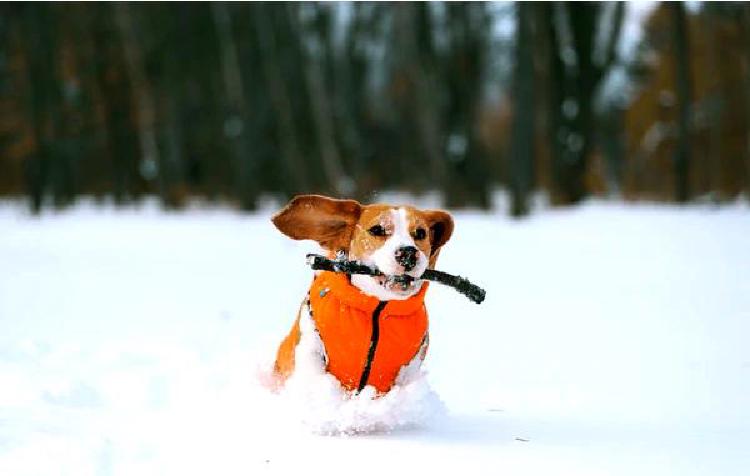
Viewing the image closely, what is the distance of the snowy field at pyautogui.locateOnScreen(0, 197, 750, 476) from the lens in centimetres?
365

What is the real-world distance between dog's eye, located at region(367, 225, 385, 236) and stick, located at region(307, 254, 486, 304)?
15cm

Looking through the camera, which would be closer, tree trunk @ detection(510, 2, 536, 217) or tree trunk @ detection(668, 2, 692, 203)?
tree trunk @ detection(510, 2, 536, 217)

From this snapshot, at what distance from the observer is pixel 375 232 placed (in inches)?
160

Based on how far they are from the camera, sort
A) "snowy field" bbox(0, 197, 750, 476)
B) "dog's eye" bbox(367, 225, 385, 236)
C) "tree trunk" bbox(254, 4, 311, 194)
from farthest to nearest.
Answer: "tree trunk" bbox(254, 4, 311, 194) → "dog's eye" bbox(367, 225, 385, 236) → "snowy field" bbox(0, 197, 750, 476)

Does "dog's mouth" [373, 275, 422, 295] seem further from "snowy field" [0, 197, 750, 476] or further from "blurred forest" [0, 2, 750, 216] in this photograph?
"blurred forest" [0, 2, 750, 216]

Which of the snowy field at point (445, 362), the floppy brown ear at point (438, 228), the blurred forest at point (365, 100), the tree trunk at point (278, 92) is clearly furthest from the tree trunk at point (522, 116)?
the floppy brown ear at point (438, 228)

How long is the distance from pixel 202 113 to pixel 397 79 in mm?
8846

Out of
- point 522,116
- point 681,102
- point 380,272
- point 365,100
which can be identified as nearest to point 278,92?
point 522,116

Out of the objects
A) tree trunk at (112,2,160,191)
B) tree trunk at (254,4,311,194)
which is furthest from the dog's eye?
tree trunk at (112,2,160,191)

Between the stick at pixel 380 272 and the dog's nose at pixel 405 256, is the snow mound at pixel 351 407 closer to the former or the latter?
the stick at pixel 380 272

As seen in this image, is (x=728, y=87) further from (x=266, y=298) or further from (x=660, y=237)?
(x=266, y=298)

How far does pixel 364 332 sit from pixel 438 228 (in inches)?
26.3

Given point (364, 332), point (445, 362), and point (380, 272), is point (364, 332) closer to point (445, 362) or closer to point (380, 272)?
point (380, 272)

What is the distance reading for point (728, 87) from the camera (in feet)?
98.6
